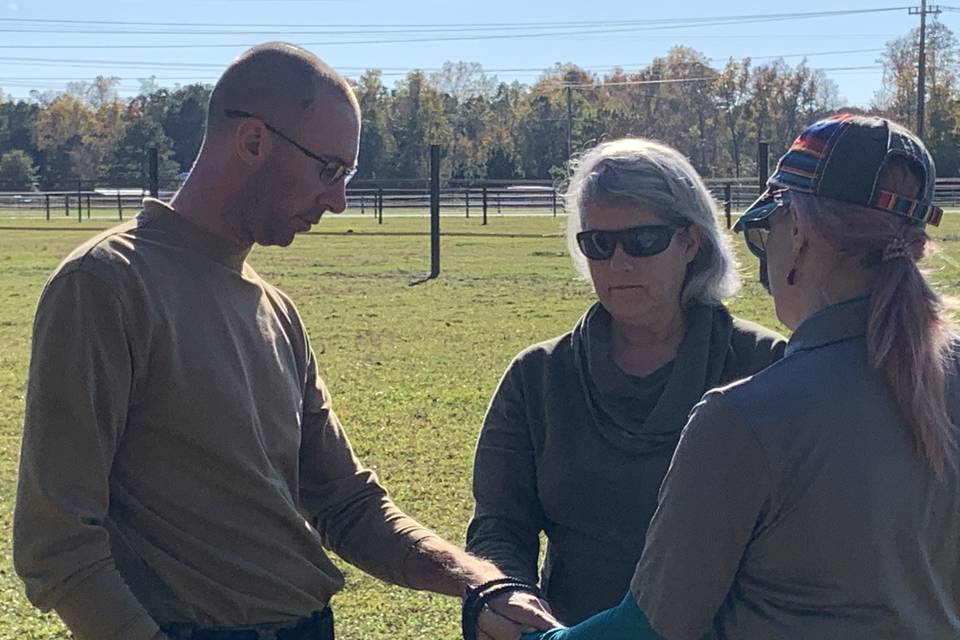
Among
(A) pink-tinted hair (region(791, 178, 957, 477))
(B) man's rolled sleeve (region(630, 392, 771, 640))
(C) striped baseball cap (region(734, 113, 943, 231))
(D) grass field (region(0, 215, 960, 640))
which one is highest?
(C) striped baseball cap (region(734, 113, 943, 231))

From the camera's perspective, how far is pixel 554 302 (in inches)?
559

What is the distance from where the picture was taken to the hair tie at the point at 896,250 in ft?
5.92

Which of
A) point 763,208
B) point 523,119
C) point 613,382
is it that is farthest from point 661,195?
point 523,119

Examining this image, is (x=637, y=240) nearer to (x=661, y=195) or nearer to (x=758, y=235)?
(x=661, y=195)

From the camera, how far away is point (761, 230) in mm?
2049

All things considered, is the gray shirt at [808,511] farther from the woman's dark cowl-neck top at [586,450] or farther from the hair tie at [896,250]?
the woman's dark cowl-neck top at [586,450]

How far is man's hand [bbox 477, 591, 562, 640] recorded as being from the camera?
2.41 m

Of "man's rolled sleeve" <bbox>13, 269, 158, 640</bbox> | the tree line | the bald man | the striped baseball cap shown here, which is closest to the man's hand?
the bald man

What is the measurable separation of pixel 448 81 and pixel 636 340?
108 meters

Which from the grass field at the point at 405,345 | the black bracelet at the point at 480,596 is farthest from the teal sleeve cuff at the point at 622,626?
the grass field at the point at 405,345

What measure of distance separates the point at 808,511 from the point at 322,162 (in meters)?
1.31

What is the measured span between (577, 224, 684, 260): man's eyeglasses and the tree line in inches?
2382

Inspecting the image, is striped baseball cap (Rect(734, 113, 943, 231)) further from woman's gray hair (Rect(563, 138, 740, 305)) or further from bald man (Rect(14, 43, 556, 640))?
bald man (Rect(14, 43, 556, 640))

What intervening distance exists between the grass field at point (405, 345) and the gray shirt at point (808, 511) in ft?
0.99
